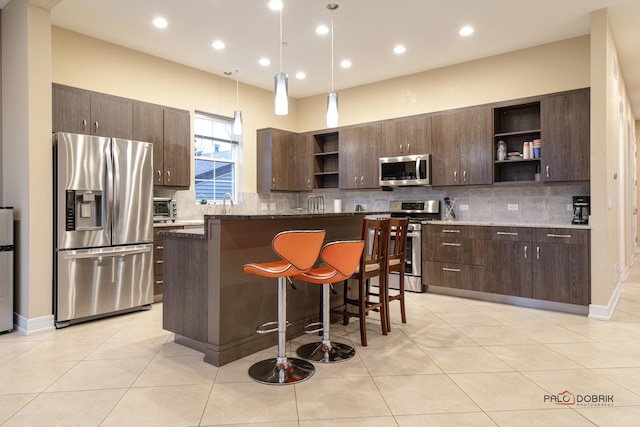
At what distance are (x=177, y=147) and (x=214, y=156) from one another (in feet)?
3.18

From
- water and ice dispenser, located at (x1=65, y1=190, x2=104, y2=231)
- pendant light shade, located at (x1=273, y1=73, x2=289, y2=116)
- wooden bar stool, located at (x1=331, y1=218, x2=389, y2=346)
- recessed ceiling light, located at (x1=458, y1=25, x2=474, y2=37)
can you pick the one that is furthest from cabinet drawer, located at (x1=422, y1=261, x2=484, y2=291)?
water and ice dispenser, located at (x1=65, y1=190, x2=104, y2=231)

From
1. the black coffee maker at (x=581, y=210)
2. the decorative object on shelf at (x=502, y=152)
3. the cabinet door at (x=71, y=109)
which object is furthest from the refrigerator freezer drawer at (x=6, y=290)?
the black coffee maker at (x=581, y=210)

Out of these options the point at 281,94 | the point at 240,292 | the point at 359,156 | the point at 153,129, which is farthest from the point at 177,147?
the point at 240,292

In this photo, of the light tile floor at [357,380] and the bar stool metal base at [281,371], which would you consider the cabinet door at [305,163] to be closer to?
the light tile floor at [357,380]

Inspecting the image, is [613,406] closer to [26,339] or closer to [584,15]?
[584,15]

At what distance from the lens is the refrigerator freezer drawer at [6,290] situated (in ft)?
12.0

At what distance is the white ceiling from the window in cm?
83

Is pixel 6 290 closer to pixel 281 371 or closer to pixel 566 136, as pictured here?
pixel 281 371

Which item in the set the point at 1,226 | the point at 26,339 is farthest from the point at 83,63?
the point at 26,339

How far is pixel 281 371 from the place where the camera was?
275 centimetres

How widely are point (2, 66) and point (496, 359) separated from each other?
5.26 m

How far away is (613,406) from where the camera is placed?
91.7 inches

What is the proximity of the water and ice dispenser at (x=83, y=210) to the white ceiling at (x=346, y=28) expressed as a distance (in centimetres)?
186

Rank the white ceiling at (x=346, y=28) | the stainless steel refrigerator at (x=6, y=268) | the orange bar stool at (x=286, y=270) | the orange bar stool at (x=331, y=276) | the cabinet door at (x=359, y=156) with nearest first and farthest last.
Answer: the orange bar stool at (x=286, y=270)
the orange bar stool at (x=331, y=276)
the stainless steel refrigerator at (x=6, y=268)
the white ceiling at (x=346, y=28)
the cabinet door at (x=359, y=156)
